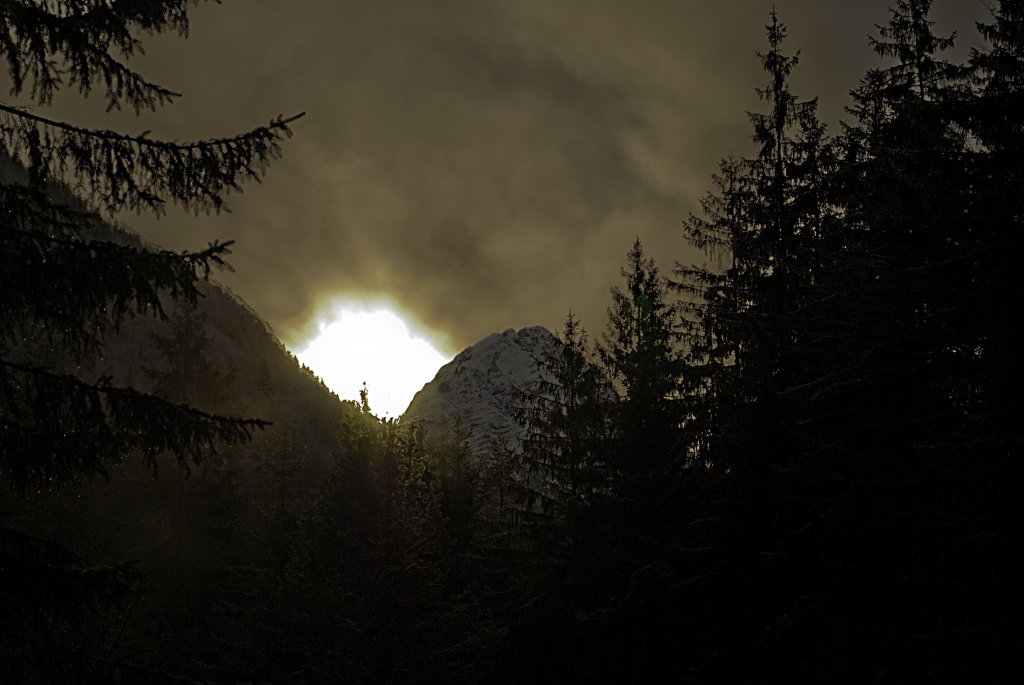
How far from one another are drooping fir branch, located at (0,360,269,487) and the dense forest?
3cm

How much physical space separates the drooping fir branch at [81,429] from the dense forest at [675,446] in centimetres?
3

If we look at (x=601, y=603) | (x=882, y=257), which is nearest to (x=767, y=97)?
(x=882, y=257)

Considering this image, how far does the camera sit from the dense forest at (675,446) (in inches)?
226

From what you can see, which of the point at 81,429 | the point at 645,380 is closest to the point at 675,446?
the point at 645,380

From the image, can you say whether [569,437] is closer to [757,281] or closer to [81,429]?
[757,281]

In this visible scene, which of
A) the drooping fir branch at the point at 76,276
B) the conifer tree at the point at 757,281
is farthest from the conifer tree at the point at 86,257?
the conifer tree at the point at 757,281

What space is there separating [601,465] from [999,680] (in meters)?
10.8

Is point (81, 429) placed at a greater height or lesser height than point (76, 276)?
lesser

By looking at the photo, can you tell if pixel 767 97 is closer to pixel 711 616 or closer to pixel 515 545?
pixel 711 616

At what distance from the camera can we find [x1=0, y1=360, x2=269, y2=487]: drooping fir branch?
554cm

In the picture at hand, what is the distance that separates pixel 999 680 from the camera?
856 centimetres

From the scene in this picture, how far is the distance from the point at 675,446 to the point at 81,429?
13214 mm

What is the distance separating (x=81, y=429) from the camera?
5.73 m

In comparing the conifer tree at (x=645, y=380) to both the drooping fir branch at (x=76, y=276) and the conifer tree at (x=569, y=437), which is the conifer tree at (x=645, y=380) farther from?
the drooping fir branch at (x=76, y=276)
